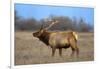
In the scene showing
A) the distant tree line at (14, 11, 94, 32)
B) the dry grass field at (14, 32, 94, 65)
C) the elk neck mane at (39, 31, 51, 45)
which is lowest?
the dry grass field at (14, 32, 94, 65)

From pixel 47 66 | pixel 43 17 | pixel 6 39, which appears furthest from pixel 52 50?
pixel 6 39

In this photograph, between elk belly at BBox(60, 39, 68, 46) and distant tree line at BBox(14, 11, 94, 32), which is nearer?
distant tree line at BBox(14, 11, 94, 32)

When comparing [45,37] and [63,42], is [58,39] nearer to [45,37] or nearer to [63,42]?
[63,42]

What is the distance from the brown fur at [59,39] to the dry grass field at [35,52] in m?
0.06

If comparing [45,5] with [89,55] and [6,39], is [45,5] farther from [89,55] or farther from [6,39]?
[89,55]

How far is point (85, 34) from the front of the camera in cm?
303

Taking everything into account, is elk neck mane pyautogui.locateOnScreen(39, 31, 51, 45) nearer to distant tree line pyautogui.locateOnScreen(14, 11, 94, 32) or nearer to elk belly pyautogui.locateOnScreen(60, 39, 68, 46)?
distant tree line pyautogui.locateOnScreen(14, 11, 94, 32)

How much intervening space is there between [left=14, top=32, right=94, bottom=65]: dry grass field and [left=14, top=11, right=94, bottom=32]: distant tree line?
0.09 metres

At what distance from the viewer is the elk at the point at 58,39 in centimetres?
281

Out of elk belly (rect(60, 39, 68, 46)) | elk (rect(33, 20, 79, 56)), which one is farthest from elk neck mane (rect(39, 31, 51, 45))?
elk belly (rect(60, 39, 68, 46))

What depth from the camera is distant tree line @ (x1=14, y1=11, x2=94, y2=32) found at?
270 cm

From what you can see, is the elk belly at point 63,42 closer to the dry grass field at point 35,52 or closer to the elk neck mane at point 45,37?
the dry grass field at point 35,52

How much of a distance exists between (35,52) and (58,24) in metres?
0.50

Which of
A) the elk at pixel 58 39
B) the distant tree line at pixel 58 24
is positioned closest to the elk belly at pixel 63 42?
the elk at pixel 58 39
